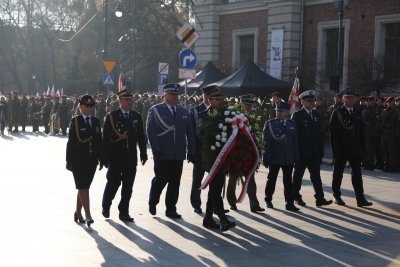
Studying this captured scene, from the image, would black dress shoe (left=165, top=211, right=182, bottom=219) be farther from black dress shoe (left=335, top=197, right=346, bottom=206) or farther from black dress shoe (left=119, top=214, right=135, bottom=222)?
black dress shoe (left=335, top=197, right=346, bottom=206)

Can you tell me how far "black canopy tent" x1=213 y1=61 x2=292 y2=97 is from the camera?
2655 cm

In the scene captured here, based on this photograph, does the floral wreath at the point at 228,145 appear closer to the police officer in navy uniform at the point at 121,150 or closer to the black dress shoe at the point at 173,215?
the black dress shoe at the point at 173,215

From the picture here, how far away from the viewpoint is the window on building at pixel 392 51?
1219 inches

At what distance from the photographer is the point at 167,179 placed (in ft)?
36.9

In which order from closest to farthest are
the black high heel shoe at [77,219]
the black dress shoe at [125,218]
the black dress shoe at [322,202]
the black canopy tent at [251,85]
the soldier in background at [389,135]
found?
the black high heel shoe at [77,219] → the black dress shoe at [125,218] → the black dress shoe at [322,202] → the soldier in background at [389,135] → the black canopy tent at [251,85]

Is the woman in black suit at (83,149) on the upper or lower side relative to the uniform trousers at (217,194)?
upper

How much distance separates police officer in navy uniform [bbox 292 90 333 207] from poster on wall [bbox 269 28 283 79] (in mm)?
24036

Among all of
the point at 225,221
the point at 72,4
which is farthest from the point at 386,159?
the point at 72,4

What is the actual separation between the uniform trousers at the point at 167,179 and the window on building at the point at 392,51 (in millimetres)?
21060

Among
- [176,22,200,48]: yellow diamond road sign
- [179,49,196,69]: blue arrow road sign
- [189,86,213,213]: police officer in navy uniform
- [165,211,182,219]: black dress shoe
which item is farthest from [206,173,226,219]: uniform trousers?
[179,49,196,69]: blue arrow road sign

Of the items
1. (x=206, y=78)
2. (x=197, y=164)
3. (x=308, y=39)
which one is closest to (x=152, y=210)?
(x=197, y=164)

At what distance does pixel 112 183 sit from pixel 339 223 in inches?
135

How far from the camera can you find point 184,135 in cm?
1124

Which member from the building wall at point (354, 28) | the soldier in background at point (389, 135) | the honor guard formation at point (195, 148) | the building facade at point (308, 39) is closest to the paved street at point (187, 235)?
the honor guard formation at point (195, 148)
